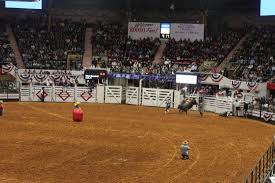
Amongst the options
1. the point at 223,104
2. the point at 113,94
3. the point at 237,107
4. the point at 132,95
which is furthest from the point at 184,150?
the point at 113,94

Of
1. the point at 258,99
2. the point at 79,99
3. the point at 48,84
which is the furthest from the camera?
the point at 48,84

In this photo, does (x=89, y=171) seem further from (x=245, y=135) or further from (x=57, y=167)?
(x=245, y=135)

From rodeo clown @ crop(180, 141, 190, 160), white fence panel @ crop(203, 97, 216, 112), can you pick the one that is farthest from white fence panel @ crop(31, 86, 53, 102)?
rodeo clown @ crop(180, 141, 190, 160)

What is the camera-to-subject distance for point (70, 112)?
1394 inches

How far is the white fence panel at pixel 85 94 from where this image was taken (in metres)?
43.4

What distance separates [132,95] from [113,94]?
164cm

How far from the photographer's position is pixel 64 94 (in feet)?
142

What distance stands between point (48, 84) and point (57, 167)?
2863 centimetres

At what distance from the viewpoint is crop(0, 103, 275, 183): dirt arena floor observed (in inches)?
713

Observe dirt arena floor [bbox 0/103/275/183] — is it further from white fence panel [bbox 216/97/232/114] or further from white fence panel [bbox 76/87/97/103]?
white fence panel [bbox 76/87/97/103]

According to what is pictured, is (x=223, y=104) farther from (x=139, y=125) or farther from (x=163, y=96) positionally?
(x=139, y=125)

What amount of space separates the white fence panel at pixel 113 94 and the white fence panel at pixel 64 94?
9.52 ft

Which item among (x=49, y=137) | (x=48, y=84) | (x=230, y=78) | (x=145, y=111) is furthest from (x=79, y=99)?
(x=49, y=137)

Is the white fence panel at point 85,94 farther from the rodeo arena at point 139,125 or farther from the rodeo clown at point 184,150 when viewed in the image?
the rodeo clown at point 184,150
